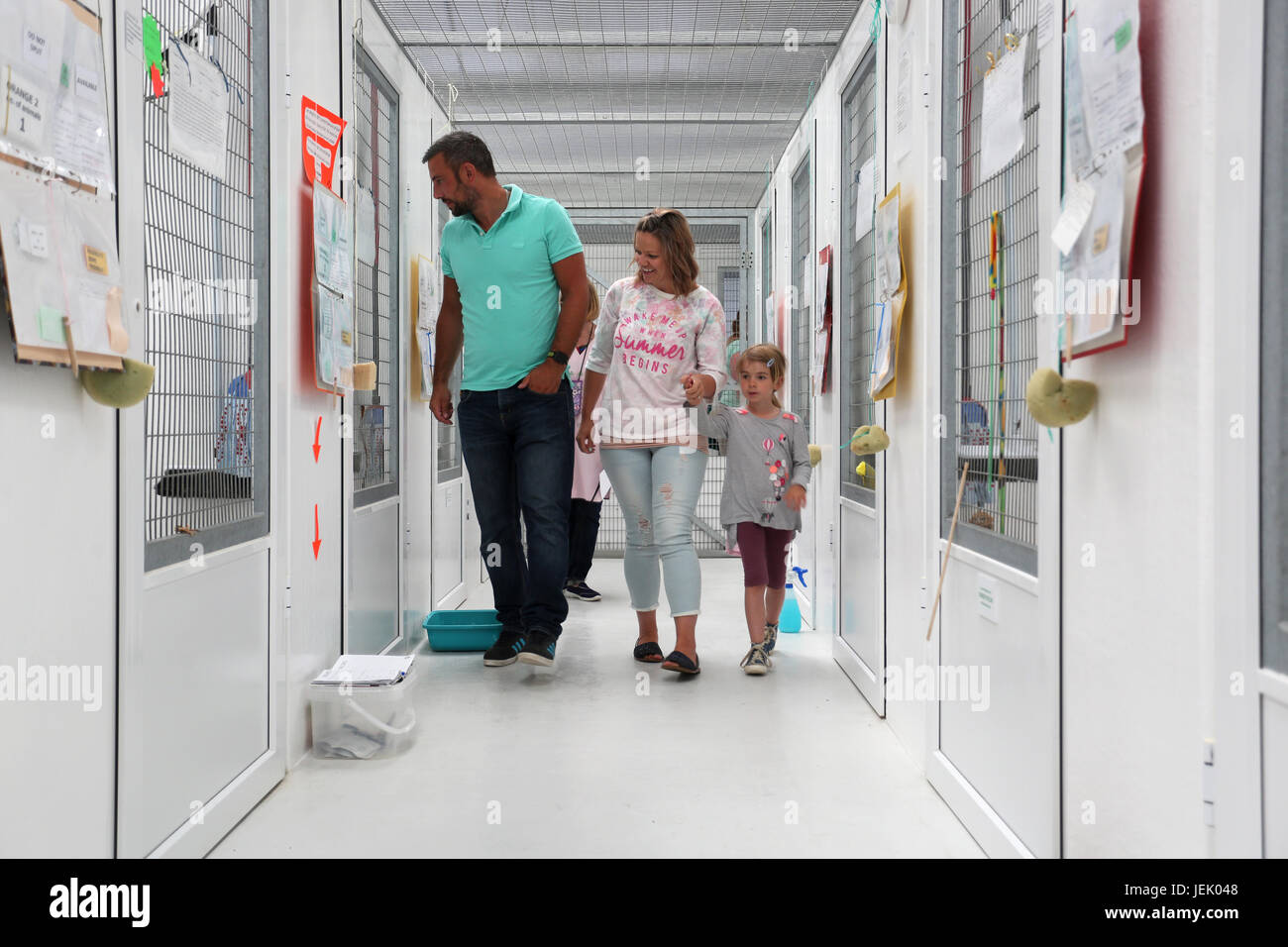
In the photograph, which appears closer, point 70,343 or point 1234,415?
point 1234,415

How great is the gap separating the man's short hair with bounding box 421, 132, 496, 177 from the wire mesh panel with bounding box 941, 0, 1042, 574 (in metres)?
1.25

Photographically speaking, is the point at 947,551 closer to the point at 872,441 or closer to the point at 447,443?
the point at 872,441

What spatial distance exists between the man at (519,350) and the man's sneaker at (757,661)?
560 mm

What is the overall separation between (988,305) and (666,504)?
4.02ft

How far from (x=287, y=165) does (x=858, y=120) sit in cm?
173

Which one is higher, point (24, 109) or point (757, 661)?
point (24, 109)

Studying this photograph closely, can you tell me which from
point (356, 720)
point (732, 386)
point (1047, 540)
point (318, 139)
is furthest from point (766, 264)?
point (1047, 540)

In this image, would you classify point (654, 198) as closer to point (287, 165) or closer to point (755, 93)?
point (755, 93)

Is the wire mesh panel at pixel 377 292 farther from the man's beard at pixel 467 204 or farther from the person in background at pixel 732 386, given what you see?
the person in background at pixel 732 386

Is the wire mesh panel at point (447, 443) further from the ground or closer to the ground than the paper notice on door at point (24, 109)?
closer to the ground

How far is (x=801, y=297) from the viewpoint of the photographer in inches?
161

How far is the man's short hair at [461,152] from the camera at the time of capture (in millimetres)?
2676

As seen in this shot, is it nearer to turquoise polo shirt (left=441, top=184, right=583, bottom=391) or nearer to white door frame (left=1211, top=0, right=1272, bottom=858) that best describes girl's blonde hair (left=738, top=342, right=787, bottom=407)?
turquoise polo shirt (left=441, top=184, right=583, bottom=391)

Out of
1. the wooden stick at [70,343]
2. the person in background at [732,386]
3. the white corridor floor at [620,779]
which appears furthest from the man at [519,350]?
the person in background at [732,386]
